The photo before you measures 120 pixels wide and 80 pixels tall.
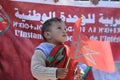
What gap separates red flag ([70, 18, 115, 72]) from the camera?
2285mm

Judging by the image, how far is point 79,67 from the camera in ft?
8.23

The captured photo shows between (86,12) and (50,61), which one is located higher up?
(50,61)

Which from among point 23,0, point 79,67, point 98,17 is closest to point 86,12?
point 98,17

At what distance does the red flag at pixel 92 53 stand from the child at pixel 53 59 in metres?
0.10

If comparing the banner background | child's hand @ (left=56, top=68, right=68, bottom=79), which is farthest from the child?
the banner background

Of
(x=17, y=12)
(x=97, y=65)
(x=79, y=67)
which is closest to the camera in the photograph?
(x=97, y=65)

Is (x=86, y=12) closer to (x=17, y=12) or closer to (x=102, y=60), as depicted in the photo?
(x=17, y=12)

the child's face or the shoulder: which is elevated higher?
the child's face

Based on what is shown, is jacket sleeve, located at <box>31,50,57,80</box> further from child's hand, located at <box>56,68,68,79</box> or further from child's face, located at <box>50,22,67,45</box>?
child's face, located at <box>50,22,67,45</box>

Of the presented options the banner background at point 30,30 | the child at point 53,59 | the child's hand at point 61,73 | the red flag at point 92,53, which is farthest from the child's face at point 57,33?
the banner background at point 30,30

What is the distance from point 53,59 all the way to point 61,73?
0.17m

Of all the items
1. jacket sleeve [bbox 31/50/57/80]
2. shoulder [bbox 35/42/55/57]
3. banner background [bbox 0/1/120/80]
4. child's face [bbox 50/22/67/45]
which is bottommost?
banner background [bbox 0/1/120/80]

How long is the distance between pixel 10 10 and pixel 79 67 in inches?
68.6

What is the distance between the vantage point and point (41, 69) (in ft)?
7.67
